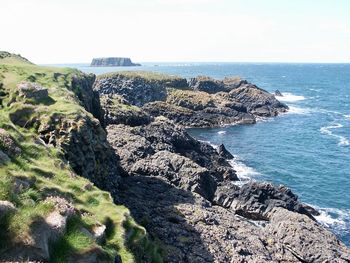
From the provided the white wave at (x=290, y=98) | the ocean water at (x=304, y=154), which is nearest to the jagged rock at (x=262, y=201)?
the ocean water at (x=304, y=154)

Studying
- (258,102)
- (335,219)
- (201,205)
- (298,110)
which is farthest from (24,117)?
(298,110)

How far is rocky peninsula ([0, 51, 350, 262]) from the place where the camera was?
17.5 m

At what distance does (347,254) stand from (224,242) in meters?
13.8

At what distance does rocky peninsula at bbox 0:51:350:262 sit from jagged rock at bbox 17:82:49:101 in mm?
104

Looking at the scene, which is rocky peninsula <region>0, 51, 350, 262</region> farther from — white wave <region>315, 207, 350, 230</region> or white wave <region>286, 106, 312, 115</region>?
white wave <region>286, 106, 312, 115</region>

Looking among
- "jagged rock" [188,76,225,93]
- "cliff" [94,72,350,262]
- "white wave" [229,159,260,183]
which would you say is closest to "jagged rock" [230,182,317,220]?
"cliff" [94,72,350,262]

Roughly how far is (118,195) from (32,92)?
1384 centimetres

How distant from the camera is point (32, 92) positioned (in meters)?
42.8

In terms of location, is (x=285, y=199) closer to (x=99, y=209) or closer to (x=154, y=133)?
(x=154, y=133)

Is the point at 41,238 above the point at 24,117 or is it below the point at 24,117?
below

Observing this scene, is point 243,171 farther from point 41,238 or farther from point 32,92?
point 41,238

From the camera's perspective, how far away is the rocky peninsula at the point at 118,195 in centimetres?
1747

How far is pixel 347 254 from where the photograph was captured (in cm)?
4253

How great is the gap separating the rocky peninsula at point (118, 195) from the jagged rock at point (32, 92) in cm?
10
